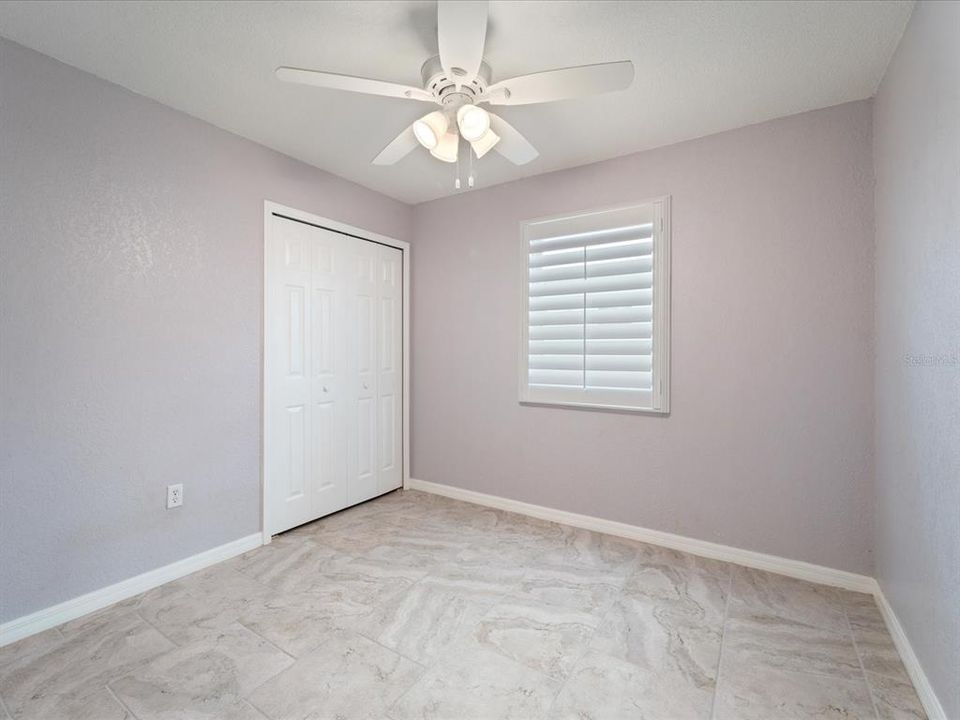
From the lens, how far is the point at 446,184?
3293 millimetres

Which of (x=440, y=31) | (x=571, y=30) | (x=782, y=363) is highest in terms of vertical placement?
(x=571, y=30)

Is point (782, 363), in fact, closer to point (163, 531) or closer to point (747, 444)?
point (747, 444)

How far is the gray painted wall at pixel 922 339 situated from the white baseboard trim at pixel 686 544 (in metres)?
0.19

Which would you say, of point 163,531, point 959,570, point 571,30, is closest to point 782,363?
point 959,570

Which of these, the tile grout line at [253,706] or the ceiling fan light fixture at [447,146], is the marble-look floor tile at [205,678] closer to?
the tile grout line at [253,706]

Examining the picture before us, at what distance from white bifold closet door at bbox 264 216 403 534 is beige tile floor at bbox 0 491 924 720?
0.60m

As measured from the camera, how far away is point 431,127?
1.94 meters

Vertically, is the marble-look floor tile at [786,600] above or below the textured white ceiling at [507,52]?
below

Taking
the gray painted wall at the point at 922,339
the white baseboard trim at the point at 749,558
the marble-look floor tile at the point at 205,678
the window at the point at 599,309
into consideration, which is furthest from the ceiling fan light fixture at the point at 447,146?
the white baseboard trim at the point at 749,558

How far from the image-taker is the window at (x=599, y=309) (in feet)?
8.80

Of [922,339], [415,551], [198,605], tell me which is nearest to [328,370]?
[415,551]

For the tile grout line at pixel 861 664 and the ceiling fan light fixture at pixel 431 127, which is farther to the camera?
the ceiling fan light fixture at pixel 431 127

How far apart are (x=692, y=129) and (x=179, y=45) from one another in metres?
2.46

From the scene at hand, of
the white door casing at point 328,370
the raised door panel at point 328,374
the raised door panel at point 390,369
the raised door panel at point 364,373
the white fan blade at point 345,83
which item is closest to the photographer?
the white fan blade at point 345,83
